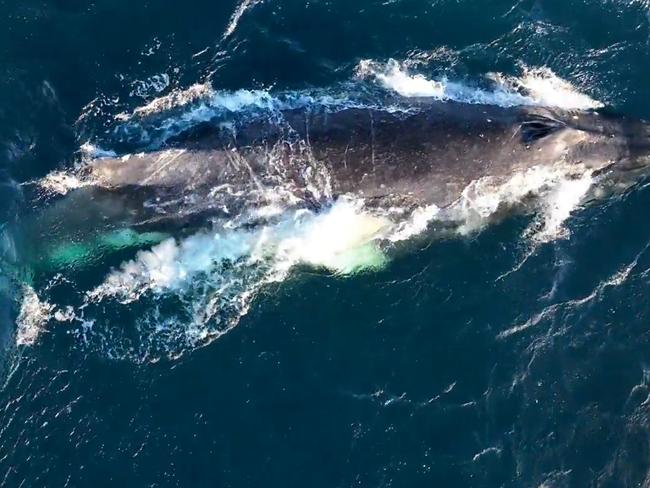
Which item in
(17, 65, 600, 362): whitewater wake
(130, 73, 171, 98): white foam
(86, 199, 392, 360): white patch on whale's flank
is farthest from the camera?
(130, 73, 171, 98): white foam

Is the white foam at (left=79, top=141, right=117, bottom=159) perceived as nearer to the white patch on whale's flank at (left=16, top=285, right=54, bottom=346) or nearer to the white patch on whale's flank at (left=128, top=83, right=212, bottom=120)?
the white patch on whale's flank at (left=128, top=83, right=212, bottom=120)

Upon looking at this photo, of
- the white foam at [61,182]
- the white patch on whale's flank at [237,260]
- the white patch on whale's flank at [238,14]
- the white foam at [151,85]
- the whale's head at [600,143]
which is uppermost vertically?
the white patch on whale's flank at [238,14]

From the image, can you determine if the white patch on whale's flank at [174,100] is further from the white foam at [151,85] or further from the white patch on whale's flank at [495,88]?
the white patch on whale's flank at [495,88]

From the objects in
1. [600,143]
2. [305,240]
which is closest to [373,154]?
[305,240]

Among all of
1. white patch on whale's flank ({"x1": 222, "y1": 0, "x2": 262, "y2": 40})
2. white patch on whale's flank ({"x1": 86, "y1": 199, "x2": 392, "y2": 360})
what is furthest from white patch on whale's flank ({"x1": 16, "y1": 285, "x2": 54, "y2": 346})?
white patch on whale's flank ({"x1": 222, "y1": 0, "x2": 262, "y2": 40})

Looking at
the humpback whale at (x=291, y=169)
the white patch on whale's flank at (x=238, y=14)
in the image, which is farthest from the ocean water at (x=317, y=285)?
the humpback whale at (x=291, y=169)

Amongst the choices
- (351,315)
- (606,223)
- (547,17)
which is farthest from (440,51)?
(351,315)

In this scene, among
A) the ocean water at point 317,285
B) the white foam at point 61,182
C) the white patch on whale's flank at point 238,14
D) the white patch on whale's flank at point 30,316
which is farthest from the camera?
the white patch on whale's flank at point 238,14
